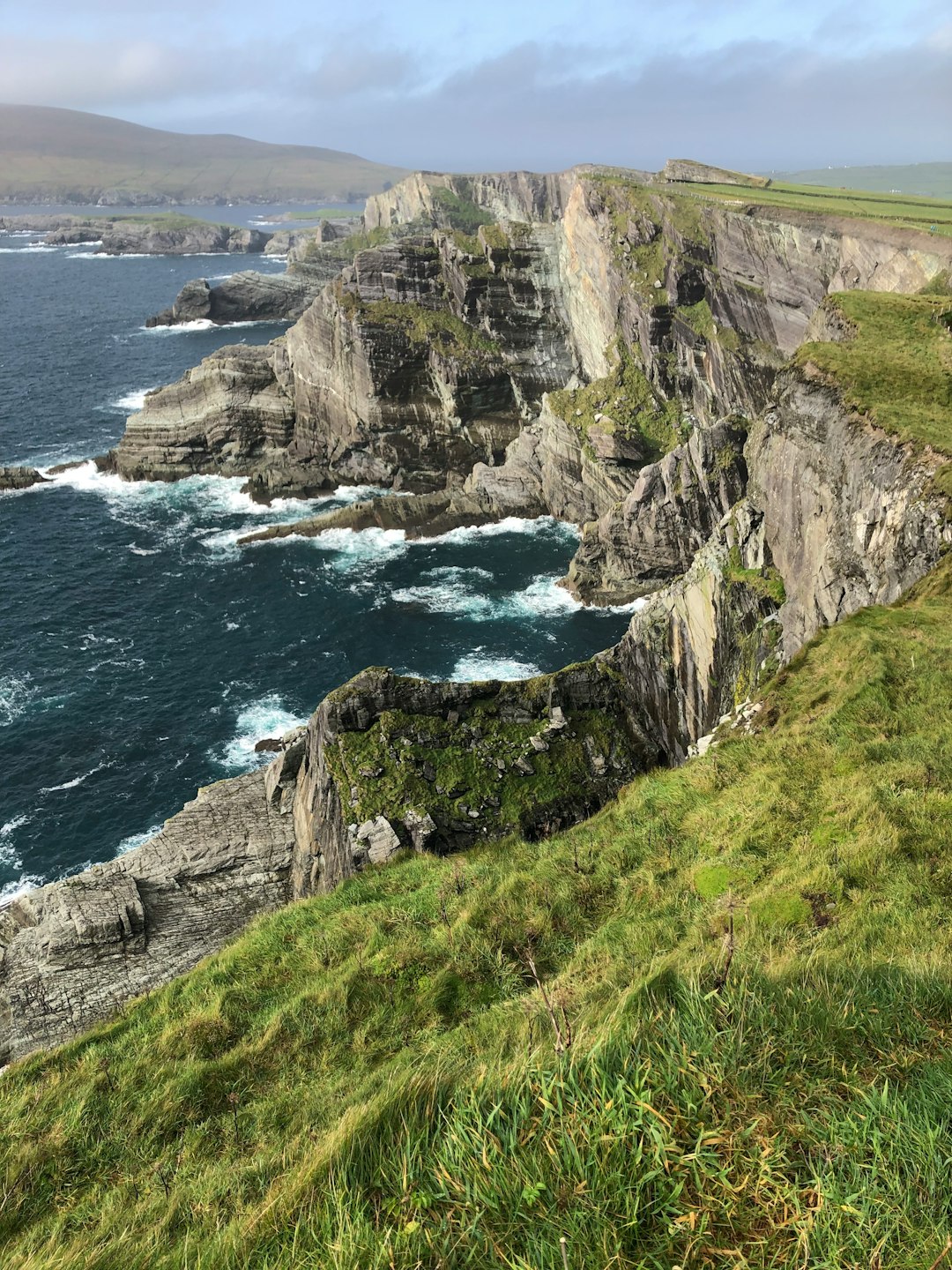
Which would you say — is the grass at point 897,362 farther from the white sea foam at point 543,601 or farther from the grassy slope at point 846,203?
the white sea foam at point 543,601

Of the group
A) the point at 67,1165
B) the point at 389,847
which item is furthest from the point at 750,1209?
the point at 389,847

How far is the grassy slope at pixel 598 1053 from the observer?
4.53 metres

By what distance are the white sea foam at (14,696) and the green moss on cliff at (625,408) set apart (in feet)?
157

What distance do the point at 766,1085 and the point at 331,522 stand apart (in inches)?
2802

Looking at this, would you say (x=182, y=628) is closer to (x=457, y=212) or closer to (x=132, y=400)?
(x=132, y=400)

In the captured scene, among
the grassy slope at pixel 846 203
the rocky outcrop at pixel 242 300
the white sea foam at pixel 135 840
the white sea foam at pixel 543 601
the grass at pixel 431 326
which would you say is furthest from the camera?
the rocky outcrop at pixel 242 300

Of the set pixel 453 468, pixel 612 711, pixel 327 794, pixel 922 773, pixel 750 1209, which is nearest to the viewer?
pixel 750 1209

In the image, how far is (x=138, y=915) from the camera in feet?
91.4

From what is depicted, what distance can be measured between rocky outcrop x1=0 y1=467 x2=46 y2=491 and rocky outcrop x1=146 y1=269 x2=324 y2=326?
232 feet

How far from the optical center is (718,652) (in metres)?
29.7

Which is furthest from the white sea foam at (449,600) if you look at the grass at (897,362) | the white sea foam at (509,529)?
the grass at (897,362)

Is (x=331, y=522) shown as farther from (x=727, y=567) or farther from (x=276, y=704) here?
(x=727, y=567)

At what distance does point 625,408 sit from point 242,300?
103 meters

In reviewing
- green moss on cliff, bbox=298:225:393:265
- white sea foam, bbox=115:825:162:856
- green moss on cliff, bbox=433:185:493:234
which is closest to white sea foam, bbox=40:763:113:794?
white sea foam, bbox=115:825:162:856
